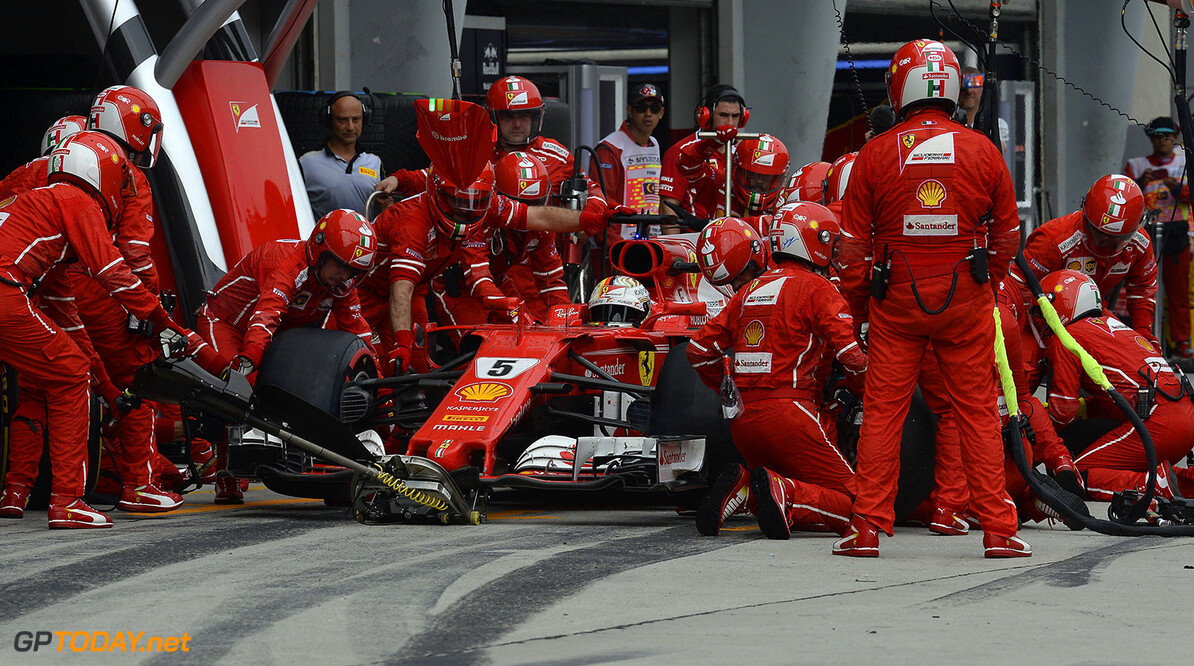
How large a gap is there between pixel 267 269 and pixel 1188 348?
10079mm

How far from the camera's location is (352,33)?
15133 millimetres

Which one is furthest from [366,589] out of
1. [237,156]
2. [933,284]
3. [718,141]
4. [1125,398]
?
[718,141]

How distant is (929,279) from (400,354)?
3.46m

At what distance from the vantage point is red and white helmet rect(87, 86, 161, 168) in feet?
26.2

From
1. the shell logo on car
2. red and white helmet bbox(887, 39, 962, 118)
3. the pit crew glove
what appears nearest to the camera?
red and white helmet bbox(887, 39, 962, 118)

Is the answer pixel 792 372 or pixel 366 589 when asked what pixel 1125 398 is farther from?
pixel 366 589

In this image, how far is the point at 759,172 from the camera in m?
10.7

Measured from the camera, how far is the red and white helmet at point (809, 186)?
34.6 feet

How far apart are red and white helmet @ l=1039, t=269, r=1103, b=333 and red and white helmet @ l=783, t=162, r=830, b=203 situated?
2.24 metres

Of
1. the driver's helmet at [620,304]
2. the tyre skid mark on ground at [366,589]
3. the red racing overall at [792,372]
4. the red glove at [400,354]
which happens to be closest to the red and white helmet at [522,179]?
the red glove at [400,354]

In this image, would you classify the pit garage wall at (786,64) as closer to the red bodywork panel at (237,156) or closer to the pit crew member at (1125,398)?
the red bodywork panel at (237,156)

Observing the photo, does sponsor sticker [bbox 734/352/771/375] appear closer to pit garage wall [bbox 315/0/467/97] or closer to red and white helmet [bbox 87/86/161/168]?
red and white helmet [bbox 87/86/161/168]

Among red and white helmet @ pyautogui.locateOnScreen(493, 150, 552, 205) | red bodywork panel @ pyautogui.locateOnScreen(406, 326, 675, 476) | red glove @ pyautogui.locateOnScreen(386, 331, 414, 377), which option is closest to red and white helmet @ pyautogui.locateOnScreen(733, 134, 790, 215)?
red and white helmet @ pyautogui.locateOnScreen(493, 150, 552, 205)

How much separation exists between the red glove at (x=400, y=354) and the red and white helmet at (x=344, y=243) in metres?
0.57
